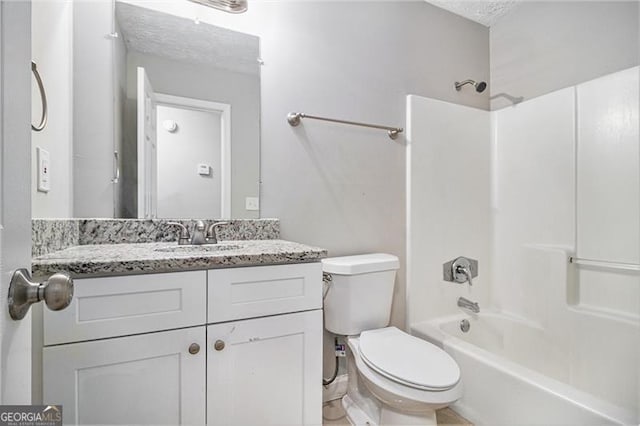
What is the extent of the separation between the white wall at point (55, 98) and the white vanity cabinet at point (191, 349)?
41cm

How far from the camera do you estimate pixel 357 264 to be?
1471 millimetres

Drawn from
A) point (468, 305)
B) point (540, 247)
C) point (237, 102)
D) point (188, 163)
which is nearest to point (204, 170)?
point (188, 163)

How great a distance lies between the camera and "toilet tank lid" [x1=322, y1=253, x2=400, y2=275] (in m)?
1.45

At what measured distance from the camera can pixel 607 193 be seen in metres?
1.59

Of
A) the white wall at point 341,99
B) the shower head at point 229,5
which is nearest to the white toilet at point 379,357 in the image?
the white wall at point 341,99

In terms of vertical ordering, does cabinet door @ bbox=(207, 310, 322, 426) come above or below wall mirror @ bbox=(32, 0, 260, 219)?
below

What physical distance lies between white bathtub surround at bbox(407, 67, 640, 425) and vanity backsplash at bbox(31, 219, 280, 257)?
94 centimetres

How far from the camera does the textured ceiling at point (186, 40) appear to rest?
131 centimetres

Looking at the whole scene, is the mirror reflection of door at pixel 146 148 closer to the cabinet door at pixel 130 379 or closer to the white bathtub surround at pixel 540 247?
the cabinet door at pixel 130 379

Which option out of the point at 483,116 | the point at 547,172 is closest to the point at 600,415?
the point at 547,172

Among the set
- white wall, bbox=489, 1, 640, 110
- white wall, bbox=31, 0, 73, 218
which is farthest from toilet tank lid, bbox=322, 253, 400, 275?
white wall, bbox=489, 1, 640, 110

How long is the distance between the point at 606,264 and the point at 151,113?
2311mm

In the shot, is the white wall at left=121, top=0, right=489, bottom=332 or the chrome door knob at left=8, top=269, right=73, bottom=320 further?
the white wall at left=121, top=0, right=489, bottom=332

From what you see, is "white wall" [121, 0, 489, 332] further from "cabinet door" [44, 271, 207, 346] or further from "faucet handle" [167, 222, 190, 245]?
"cabinet door" [44, 271, 207, 346]
